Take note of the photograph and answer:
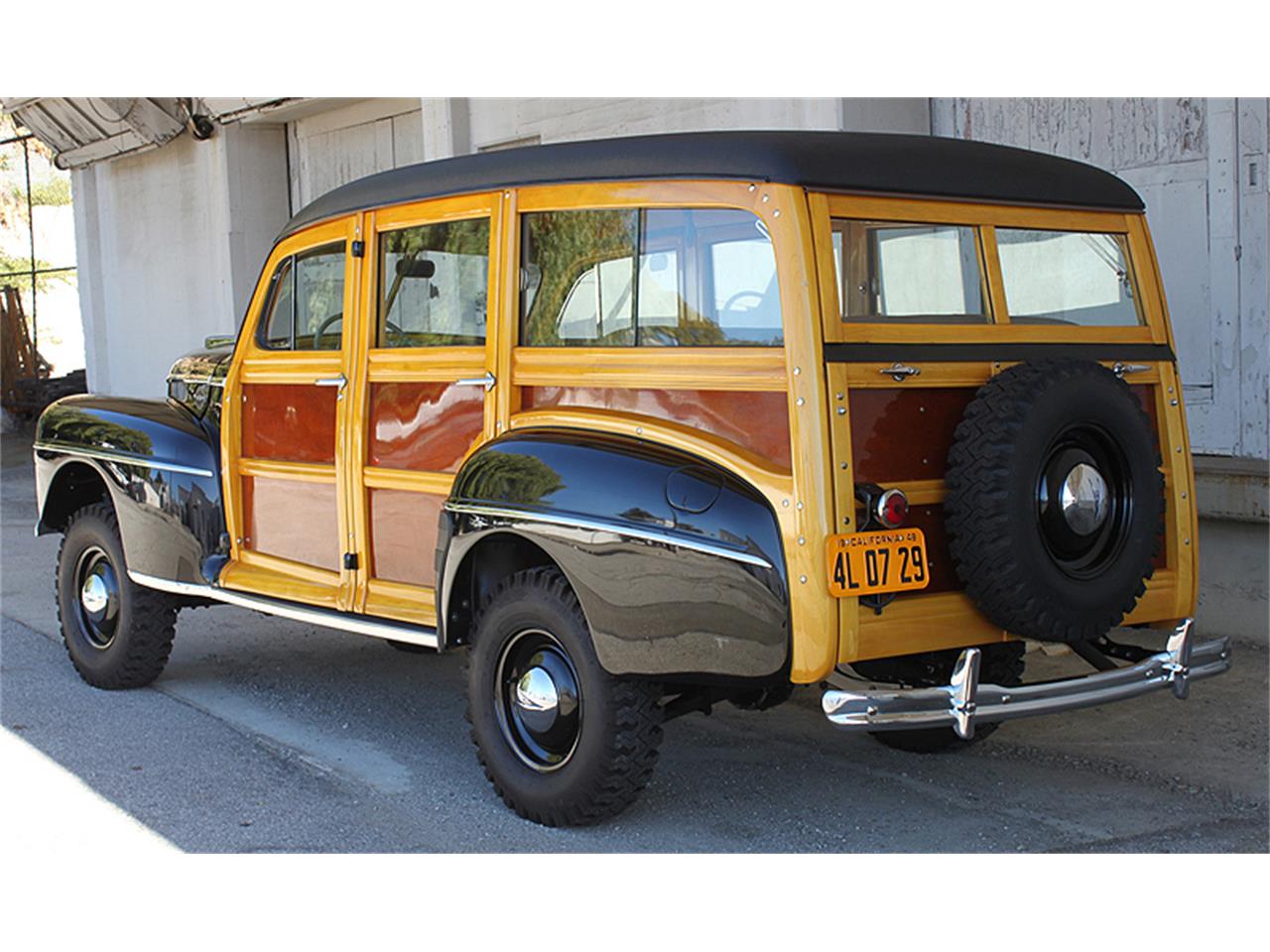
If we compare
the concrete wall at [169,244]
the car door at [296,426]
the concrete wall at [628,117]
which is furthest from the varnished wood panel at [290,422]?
the concrete wall at [169,244]

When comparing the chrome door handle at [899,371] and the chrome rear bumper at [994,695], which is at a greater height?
the chrome door handle at [899,371]

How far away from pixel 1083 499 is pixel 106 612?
14.0 feet

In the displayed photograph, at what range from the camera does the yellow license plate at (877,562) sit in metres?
3.83

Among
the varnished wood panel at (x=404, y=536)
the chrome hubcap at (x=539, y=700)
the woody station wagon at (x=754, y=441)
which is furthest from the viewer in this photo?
the varnished wood panel at (x=404, y=536)

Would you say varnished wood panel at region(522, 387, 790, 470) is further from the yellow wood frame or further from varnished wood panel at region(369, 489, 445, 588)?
varnished wood panel at region(369, 489, 445, 588)

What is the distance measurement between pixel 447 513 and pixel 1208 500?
382 cm

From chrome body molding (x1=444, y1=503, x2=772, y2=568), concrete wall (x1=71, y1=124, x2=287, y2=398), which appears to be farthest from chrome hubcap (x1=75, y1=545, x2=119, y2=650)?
concrete wall (x1=71, y1=124, x2=287, y2=398)

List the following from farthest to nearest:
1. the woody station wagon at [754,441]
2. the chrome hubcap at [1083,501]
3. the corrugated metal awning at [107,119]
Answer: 1. the corrugated metal awning at [107,119]
2. the chrome hubcap at [1083,501]
3. the woody station wagon at [754,441]

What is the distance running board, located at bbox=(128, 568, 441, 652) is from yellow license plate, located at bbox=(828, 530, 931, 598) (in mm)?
1493

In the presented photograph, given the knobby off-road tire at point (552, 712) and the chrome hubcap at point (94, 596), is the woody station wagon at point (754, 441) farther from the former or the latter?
the chrome hubcap at point (94, 596)

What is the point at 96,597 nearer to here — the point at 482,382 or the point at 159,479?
the point at 159,479

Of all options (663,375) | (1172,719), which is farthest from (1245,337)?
(663,375)

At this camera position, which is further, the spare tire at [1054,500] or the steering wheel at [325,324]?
the steering wheel at [325,324]

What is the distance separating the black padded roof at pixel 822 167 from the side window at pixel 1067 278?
12 cm
